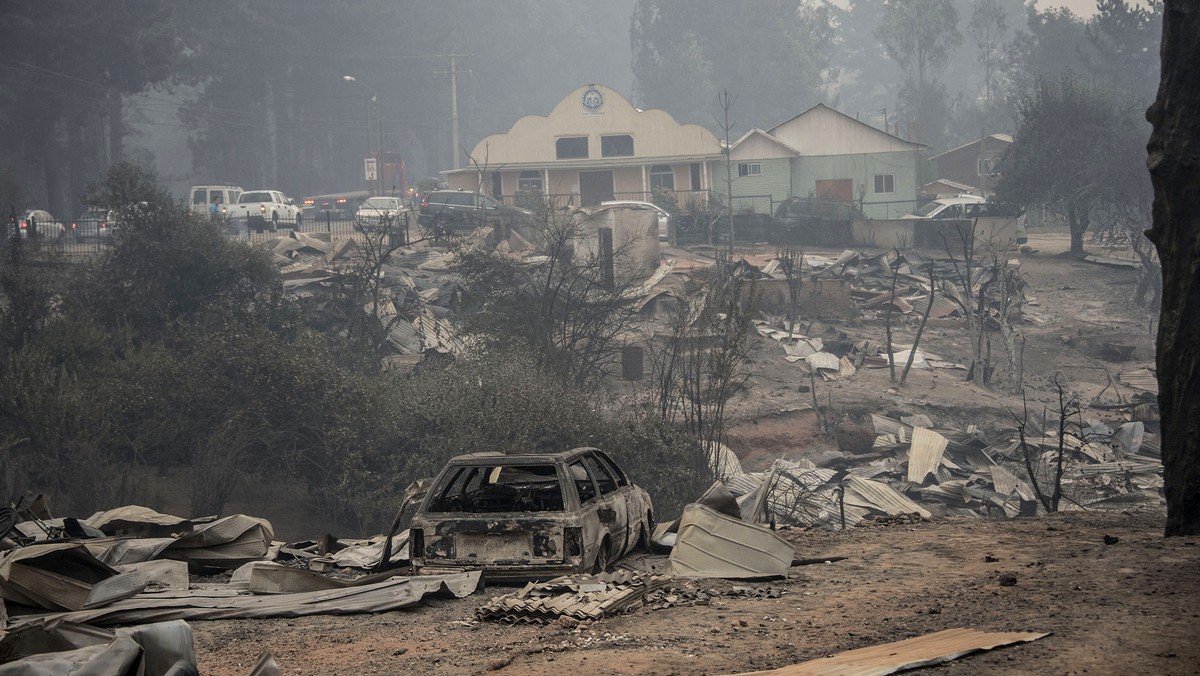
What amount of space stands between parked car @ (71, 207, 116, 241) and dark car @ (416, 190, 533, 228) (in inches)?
408

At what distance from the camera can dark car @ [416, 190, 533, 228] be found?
38.7m

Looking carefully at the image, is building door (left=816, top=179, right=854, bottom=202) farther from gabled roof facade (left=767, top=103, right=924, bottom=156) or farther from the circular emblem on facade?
the circular emblem on facade

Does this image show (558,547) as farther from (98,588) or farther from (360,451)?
(360,451)

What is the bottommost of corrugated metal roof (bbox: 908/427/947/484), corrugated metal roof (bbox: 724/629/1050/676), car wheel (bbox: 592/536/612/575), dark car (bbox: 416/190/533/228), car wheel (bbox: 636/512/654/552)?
corrugated metal roof (bbox: 908/427/947/484)

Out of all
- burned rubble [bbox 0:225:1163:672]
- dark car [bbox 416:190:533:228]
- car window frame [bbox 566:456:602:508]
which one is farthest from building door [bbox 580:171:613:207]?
car window frame [bbox 566:456:602:508]

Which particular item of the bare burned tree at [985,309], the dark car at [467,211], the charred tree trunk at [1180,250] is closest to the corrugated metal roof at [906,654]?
the charred tree trunk at [1180,250]

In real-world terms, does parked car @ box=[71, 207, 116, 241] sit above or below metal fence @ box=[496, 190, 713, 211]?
below

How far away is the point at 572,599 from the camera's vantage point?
7.96m

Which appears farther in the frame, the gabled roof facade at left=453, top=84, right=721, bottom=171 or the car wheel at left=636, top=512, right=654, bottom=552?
the gabled roof facade at left=453, top=84, right=721, bottom=171

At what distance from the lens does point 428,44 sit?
87062 mm

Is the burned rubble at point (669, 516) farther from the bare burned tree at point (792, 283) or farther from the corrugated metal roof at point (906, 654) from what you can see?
the bare burned tree at point (792, 283)

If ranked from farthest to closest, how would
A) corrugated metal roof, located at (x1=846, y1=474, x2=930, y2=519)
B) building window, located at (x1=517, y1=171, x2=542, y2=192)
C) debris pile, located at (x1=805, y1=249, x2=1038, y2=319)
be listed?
1. building window, located at (x1=517, y1=171, x2=542, y2=192)
2. debris pile, located at (x1=805, y1=249, x2=1038, y2=319)
3. corrugated metal roof, located at (x1=846, y1=474, x2=930, y2=519)

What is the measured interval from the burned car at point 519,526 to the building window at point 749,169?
4516 centimetres

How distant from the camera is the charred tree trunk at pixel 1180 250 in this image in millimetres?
9367
